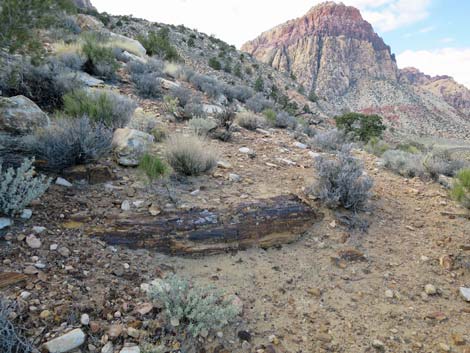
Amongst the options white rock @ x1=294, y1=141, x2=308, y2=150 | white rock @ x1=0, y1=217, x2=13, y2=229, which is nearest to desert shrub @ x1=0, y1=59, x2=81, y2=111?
white rock @ x1=0, y1=217, x2=13, y2=229

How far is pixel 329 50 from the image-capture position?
91.1 m

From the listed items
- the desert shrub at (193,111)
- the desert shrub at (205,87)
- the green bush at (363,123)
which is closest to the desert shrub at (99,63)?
the desert shrub at (193,111)

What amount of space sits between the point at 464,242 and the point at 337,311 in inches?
71.7

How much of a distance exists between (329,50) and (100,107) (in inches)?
3850

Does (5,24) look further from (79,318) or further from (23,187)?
(79,318)

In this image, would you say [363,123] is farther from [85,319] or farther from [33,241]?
[85,319]

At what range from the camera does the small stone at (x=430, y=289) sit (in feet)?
9.04

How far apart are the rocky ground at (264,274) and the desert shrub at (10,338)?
10 centimetres

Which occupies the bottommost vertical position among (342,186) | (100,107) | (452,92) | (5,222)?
(5,222)

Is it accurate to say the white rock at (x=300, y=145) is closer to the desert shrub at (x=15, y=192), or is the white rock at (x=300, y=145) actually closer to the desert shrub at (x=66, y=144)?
→ the desert shrub at (x=66, y=144)

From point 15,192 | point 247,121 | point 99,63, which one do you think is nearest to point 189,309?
point 15,192

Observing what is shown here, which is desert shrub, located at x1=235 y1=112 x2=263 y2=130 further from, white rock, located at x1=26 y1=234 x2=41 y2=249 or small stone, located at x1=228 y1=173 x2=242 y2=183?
white rock, located at x1=26 y1=234 x2=41 y2=249

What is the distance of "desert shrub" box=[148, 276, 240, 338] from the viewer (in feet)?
6.86

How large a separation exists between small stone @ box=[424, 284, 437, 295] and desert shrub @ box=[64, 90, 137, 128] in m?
3.96
